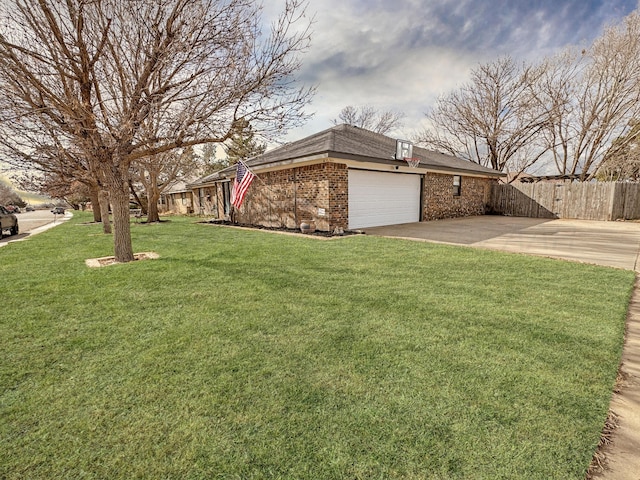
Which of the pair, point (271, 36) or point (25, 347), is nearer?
point (25, 347)

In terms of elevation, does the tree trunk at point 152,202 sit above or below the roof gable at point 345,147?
below

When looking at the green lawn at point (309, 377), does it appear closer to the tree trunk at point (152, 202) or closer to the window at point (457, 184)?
the window at point (457, 184)

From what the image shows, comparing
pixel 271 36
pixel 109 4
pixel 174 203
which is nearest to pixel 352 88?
pixel 271 36

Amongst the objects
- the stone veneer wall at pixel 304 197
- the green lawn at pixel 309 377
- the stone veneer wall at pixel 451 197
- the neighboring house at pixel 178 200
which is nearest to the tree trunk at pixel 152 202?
the stone veneer wall at pixel 304 197

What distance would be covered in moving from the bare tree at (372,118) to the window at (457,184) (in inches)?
727

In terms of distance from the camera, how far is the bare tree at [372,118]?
106 ft

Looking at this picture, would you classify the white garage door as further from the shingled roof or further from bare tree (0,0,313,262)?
bare tree (0,0,313,262)

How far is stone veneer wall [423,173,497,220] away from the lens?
47.0 feet

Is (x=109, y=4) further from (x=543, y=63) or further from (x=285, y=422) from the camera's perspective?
(x=543, y=63)

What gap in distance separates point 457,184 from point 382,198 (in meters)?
6.50

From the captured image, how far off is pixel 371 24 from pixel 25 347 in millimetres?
10228

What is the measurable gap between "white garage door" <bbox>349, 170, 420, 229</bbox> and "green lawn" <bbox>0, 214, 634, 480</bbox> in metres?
6.76

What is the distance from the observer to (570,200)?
1541 centimetres

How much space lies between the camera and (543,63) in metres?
19.9
